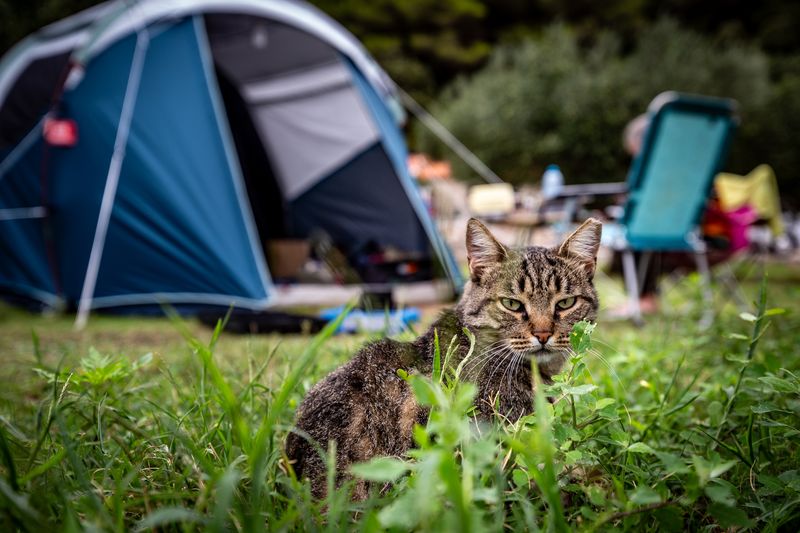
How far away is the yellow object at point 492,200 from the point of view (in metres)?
4.41

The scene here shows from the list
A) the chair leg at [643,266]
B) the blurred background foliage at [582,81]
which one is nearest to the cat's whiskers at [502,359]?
the chair leg at [643,266]

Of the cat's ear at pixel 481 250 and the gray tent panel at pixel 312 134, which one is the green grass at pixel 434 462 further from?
the gray tent panel at pixel 312 134

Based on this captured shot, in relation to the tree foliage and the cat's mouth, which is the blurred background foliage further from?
the cat's mouth

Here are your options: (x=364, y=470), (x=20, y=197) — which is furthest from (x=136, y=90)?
(x=364, y=470)

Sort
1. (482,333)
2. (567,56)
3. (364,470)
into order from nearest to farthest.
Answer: (364,470) < (482,333) < (567,56)

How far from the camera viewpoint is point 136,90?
3.45 metres

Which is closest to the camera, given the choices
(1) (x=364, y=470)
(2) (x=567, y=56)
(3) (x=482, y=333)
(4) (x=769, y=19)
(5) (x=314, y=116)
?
(1) (x=364, y=470)

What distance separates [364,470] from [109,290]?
12.0 ft

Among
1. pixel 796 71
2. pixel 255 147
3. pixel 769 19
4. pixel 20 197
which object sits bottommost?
pixel 20 197

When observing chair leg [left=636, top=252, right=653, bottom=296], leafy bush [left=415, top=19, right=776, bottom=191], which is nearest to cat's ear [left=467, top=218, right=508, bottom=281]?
chair leg [left=636, top=252, right=653, bottom=296]

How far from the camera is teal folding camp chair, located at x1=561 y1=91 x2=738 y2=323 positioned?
2.95m

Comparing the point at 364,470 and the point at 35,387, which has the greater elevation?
the point at 364,470

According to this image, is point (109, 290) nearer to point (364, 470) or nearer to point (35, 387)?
point (35, 387)

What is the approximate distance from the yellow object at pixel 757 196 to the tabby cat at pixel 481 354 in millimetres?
4905
